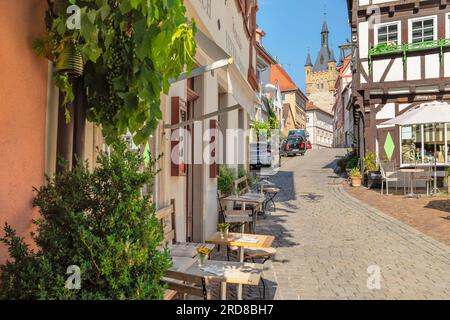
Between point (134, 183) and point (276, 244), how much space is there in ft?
16.7

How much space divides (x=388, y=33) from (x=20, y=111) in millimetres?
16603

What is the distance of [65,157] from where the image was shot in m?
2.56

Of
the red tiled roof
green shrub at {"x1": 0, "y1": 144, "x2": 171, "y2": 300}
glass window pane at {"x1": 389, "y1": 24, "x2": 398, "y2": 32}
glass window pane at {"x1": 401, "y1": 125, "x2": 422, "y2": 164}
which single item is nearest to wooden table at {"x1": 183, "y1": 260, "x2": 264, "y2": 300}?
green shrub at {"x1": 0, "y1": 144, "x2": 171, "y2": 300}

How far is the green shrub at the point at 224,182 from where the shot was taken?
877 centimetres

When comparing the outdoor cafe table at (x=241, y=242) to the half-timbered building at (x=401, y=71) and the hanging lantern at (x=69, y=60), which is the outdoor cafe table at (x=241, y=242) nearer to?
the hanging lantern at (x=69, y=60)

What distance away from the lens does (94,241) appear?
2.12 metres

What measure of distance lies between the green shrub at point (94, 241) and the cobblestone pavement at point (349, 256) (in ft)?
8.25

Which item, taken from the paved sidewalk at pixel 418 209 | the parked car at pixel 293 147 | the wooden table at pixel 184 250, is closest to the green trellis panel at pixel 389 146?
the paved sidewalk at pixel 418 209

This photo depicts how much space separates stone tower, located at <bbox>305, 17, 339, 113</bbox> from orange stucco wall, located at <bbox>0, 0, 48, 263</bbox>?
92.5 metres

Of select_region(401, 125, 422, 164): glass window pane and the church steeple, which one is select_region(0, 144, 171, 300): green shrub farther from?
the church steeple

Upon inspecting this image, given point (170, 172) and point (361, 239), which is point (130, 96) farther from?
point (361, 239)

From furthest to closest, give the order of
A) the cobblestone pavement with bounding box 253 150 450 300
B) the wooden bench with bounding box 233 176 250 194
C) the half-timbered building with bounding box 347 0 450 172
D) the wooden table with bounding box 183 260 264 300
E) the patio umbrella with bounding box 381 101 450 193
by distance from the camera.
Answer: the half-timbered building with bounding box 347 0 450 172
the patio umbrella with bounding box 381 101 450 193
the wooden bench with bounding box 233 176 250 194
the cobblestone pavement with bounding box 253 150 450 300
the wooden table with bounding box 183 260 264 300

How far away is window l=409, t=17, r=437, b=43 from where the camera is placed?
15477 mm

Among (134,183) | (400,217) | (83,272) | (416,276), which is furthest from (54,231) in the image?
(400,217)
